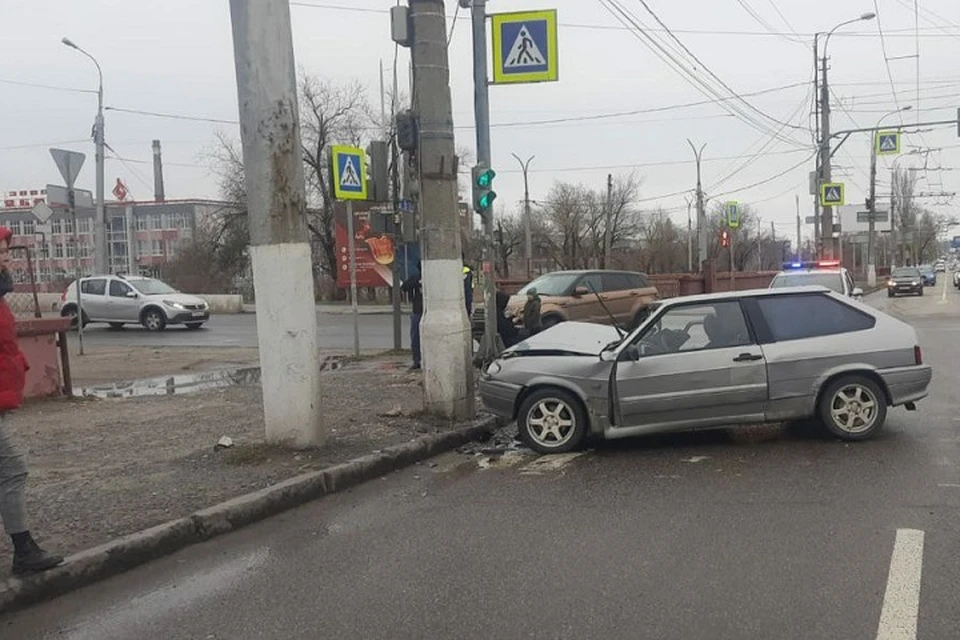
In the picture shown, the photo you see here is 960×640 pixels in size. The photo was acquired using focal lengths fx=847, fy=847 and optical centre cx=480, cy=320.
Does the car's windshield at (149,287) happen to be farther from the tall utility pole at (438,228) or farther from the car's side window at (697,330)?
the car's side window at (697,330)

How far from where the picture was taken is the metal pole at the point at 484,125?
13969 millimetres

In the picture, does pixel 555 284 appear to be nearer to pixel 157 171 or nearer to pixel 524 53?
pixel 524 53

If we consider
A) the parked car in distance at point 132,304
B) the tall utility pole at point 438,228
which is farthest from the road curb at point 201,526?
the parked car in distance at point 132,304

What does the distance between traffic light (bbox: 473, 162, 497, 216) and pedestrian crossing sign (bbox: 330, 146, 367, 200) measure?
1722 mm

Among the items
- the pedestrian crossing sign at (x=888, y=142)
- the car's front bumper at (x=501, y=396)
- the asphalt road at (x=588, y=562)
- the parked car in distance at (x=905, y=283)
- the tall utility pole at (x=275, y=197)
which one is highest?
the pedestrian crossing sign at (x=888, y=142)

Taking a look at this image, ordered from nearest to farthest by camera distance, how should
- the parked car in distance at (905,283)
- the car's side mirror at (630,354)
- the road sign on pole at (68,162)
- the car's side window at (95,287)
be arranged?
the car's side mirror at (630,354)
the road sign on pole at (68,162)
the car's side window at (95,287)
the parked car in distance at (905,283)

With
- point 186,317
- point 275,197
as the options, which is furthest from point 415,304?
point 186,317

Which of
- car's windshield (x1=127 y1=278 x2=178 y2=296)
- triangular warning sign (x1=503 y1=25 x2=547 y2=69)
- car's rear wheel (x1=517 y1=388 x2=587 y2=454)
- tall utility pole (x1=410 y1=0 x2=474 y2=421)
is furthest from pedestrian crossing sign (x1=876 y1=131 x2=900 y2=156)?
car's rear wheel (x1=517 y1=388 x2=587 y2=454)

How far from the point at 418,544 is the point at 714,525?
6.31 feet

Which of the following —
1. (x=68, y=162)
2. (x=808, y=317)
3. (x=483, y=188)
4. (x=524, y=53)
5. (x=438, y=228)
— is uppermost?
(x=524, y=53)

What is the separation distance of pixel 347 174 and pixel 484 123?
2528 mm

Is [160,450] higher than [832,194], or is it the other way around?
[832,194]

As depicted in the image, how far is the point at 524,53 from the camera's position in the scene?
12875 millimetres

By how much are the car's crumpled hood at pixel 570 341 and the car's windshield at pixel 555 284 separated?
882cm
